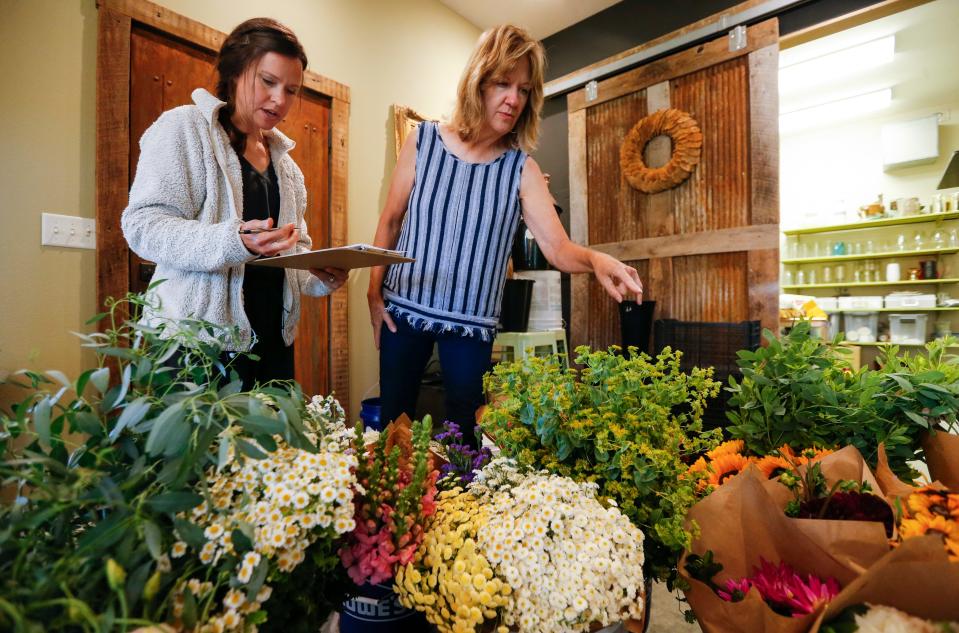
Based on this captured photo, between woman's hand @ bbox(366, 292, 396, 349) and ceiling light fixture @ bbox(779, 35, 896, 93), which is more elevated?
ceiling light fixture @ bbox(779, 35, 896, 93)

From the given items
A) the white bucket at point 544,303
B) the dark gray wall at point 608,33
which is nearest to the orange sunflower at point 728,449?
the white bucket at point 544,303

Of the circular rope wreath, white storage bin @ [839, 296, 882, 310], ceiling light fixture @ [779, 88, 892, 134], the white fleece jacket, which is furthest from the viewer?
white storage bin @ [839, 296, 882, 310]

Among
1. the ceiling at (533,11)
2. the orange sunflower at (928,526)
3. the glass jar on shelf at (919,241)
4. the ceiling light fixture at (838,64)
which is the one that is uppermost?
the ceiling light fixture at (838,64)

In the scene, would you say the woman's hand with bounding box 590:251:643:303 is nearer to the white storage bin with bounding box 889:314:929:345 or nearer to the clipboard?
the clipboard

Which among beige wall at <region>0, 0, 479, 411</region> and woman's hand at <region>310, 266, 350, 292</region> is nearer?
woman's hand at <region>310, 266, 350, 292</region>

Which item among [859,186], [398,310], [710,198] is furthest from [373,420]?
[859,186]

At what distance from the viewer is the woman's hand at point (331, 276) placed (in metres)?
1.33

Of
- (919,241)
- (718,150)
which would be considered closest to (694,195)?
(718,150)

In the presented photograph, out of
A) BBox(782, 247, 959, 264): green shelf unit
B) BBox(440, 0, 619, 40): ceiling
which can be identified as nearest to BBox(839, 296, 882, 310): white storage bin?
BBox(782, 247, 959, 264): green shelf unit

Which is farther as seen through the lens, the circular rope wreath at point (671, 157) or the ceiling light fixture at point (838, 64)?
the ceiling light fixture at point (838, 64)

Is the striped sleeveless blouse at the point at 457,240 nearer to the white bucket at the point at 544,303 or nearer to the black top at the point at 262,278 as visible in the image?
the black top at the point at 262,278

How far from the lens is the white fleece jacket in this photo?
3.37 ft

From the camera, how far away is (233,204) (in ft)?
3.86

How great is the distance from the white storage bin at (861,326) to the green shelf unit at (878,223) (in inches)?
43.7
